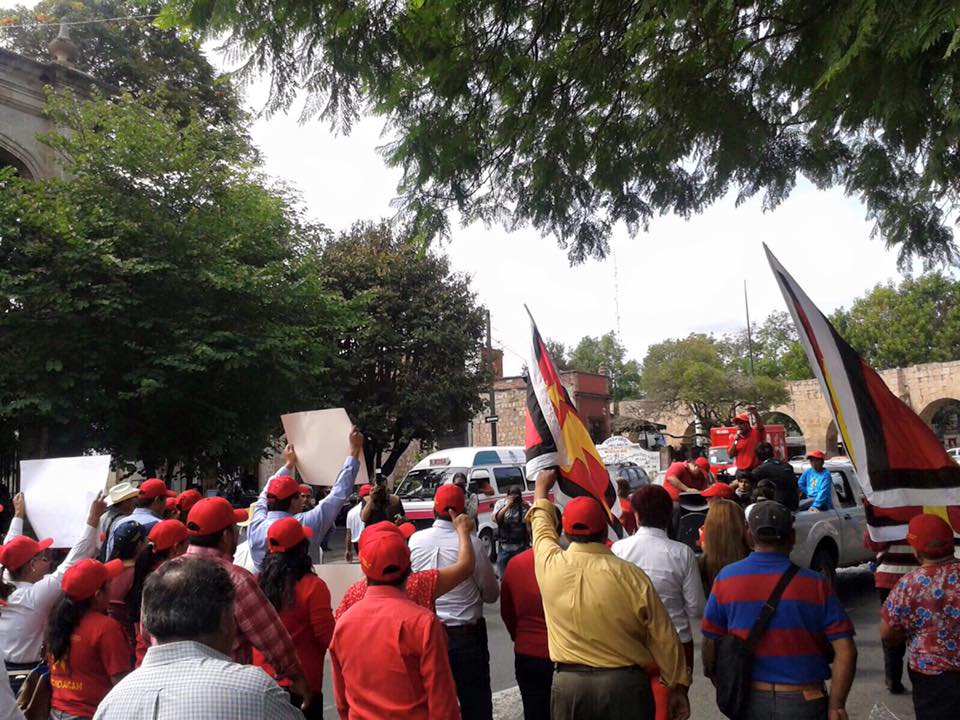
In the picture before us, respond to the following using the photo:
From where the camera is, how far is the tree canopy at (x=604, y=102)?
507 centimetres

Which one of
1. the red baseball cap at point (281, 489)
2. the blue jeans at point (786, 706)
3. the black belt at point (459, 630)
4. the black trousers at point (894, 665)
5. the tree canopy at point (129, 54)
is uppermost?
the tree canopy at point (129, 54)

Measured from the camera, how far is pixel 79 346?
14594 mm

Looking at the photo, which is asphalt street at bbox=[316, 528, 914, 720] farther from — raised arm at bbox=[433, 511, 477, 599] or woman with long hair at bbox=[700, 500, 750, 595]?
raised arm at bbox=[433, 511, 477, 599]

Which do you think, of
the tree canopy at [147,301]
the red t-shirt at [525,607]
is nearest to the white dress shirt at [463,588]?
the red t-shirt at [525,607]

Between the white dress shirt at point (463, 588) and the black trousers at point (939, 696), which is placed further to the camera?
the white dress shirt at point (463, 588)

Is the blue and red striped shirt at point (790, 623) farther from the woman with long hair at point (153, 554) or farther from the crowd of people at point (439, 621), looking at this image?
the woman with long hair at point (153, 554)

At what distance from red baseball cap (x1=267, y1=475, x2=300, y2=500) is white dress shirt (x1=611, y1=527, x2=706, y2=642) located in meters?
2.00

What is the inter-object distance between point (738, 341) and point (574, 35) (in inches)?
2497

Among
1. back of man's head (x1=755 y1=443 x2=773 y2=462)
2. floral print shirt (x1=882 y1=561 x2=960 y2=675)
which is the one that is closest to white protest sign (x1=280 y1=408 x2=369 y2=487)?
floral print shirt (x1=882 y1=561 x2=960 y2=675)

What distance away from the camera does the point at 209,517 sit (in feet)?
14.1

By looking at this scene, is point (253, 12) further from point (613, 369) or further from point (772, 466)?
point (613, 369)

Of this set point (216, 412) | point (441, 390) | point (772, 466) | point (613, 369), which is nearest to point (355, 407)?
point (441, 390)

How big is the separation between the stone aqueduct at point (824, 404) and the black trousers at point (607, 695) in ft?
133

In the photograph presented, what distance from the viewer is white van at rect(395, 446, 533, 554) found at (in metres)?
17.2
